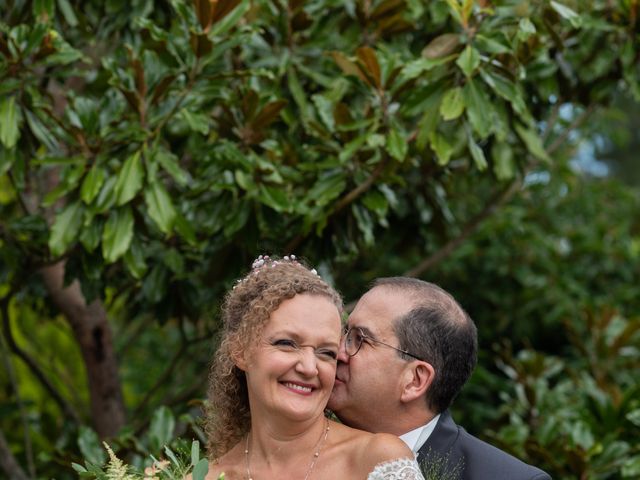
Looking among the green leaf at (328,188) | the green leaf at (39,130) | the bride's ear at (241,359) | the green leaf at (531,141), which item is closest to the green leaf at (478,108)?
the green leaf at (531,141)

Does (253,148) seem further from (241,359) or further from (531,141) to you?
(241,359)

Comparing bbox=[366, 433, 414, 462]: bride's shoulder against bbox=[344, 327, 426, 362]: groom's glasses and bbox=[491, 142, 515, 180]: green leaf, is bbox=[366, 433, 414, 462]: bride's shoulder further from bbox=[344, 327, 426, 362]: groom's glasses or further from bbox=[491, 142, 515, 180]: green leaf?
bbox=[491, 142, 515, 180]: green leaf

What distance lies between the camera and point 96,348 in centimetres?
530

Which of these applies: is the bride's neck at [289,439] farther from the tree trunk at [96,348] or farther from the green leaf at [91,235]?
the tree trunk at [96,348]

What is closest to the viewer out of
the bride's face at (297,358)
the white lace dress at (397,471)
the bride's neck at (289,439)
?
the white lace dress at (397,471)

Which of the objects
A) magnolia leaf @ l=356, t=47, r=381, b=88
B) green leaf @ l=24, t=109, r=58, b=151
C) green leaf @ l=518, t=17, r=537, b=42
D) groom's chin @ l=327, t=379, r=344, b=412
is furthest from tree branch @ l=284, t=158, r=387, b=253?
groom's chin @ l=327, t=379, r=344, b=412

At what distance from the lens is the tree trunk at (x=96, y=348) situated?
520 centimetres

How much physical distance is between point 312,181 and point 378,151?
1.35 ft

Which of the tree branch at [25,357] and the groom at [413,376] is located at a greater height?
the groom at [413,376]

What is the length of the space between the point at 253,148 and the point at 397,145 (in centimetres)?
78

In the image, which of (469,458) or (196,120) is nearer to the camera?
(469,458)

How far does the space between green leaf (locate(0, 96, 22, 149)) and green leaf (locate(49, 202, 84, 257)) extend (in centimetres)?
38

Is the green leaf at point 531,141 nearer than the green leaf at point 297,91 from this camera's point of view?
Yes

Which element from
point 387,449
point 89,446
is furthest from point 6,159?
point 387,449
